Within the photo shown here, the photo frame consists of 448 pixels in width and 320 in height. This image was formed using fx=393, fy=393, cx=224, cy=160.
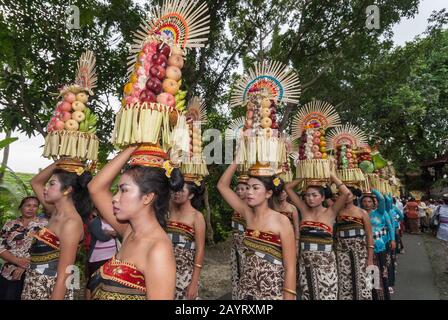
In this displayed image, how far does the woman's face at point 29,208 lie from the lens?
178 inches

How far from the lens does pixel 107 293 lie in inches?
79.0

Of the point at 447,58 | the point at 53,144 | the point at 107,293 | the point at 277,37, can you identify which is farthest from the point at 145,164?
the point at 447,58

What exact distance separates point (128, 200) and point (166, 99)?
63 cm

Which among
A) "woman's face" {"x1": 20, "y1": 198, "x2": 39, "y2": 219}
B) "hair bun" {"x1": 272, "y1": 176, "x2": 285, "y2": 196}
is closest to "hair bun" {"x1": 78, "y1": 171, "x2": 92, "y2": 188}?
"woman's face" {"x1": 20, "y1": 198, "x2": 39, "y2": 219}

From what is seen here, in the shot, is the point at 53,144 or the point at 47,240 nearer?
the point at 47,240

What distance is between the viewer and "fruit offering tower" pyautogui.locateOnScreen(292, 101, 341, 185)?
183 inches

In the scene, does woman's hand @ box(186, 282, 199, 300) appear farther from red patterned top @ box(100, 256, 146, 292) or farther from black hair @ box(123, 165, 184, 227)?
red patterned top @ box(100, 256, 146, 292)

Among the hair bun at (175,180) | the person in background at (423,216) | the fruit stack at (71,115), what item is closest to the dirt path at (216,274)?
the fruit stack at (71,115)

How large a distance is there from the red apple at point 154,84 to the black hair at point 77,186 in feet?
4.71

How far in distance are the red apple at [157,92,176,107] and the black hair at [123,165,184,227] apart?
0.39 meters

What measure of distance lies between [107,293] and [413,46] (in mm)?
13266

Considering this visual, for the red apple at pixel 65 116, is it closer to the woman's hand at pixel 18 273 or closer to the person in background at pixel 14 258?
the person in background at pixel 14 258
